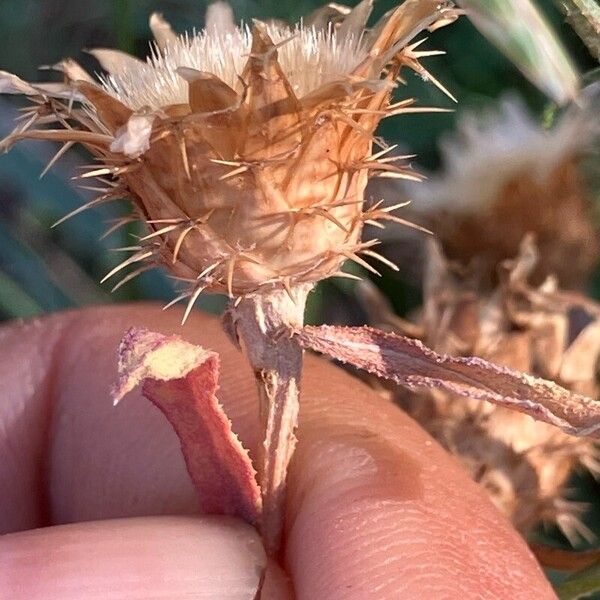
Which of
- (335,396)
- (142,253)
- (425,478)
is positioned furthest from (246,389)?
(142,253)

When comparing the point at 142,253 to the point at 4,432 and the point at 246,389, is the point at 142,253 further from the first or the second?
the point at 4,432

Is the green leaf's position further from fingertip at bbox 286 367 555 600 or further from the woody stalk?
fingertip at bbox 286 367 555 600

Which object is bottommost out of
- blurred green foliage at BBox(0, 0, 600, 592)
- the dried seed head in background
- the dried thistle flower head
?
the dried seed head in background

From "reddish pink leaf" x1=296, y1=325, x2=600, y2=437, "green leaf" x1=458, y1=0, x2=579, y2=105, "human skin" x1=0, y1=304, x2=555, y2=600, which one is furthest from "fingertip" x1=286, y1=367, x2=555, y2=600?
"green leaf" x1=458, y1=0, x2=579, y2=105

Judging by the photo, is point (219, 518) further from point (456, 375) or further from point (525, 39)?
point (525, 39)

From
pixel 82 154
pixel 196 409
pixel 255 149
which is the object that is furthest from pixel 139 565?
pixel 82 154

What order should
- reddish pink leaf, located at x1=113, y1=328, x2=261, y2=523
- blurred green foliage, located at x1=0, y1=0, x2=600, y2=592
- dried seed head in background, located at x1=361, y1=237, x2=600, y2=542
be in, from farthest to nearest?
blurred green foliage, located at x1=0, y1=0, x2=600, y2=592 → dried seed head in background, located at x1=361, y1=237, x2=600, y2=542 → reddish pink leaf, located at x1=113, y1=328, x2=261, y2=523
